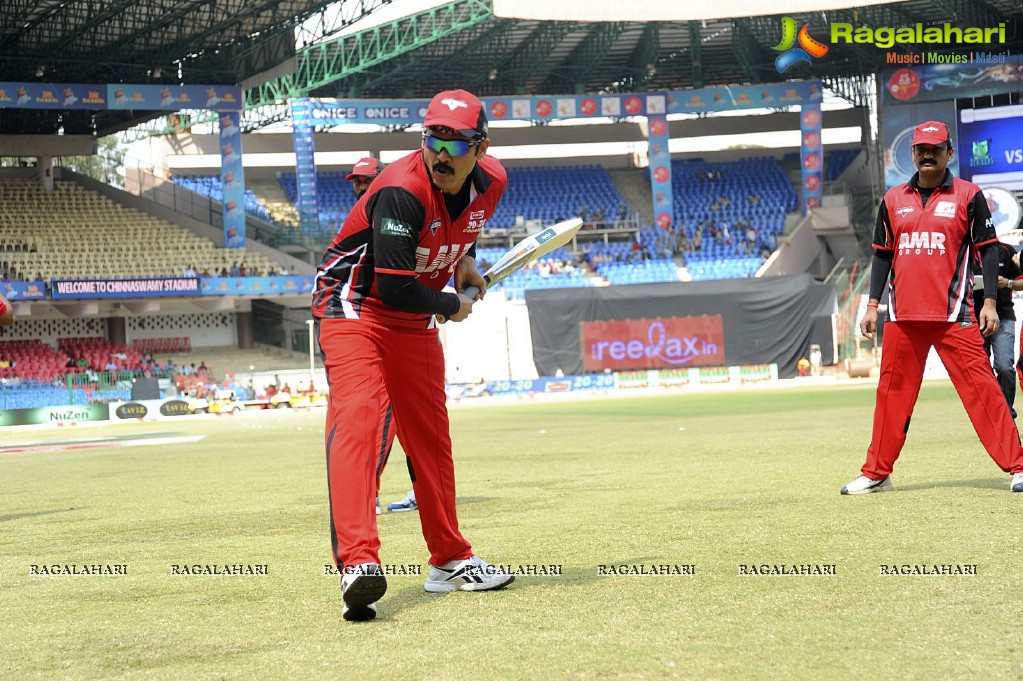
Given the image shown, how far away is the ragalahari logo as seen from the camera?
51.7 metres

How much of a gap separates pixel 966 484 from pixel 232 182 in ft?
147

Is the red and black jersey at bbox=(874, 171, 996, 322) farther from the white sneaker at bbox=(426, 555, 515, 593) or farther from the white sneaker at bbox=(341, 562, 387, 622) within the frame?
the white sneaker at bbox=(341, 562, 387, 622)

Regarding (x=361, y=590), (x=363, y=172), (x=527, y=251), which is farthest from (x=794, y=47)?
(x=361, y=590)

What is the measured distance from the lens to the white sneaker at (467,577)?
17.6ft

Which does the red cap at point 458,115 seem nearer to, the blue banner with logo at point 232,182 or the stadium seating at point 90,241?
the stadium seating at point 90,241

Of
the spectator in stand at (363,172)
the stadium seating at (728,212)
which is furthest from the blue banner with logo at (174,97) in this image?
the spectator in stand at (363,172)

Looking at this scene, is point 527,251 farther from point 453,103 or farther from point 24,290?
point 24,290

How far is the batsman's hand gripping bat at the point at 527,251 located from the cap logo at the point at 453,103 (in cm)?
87

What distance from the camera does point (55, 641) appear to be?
445 cm

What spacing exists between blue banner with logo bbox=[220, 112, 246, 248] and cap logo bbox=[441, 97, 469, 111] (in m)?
45.9

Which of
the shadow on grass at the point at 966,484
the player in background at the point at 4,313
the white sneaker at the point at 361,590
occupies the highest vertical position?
the player in background at the point at 4,313

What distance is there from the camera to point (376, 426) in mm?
5137

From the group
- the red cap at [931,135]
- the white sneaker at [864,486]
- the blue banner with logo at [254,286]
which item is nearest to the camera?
the red cap at [931,135]

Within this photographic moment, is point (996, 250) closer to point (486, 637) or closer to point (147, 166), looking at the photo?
point (486, 637)
